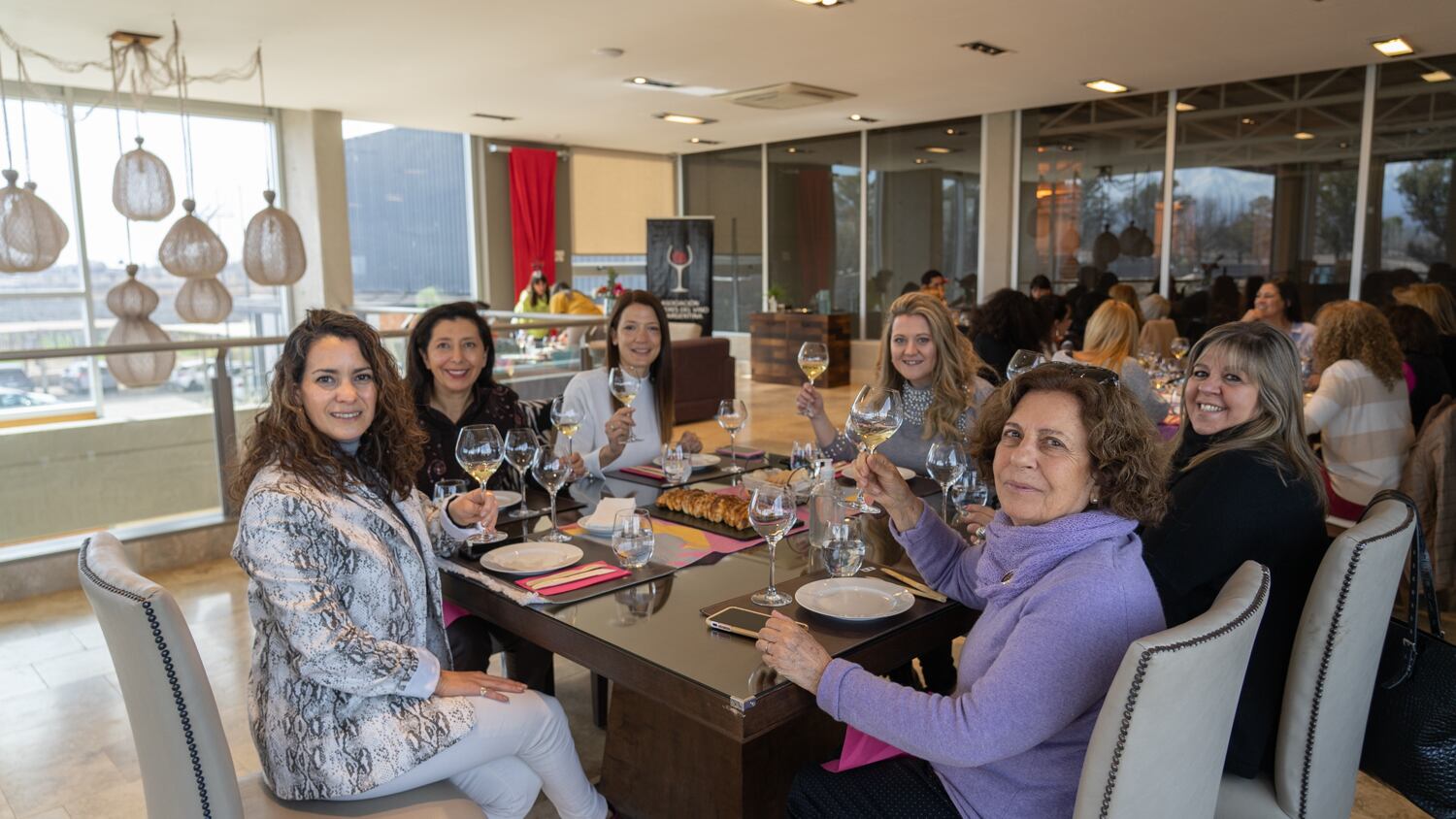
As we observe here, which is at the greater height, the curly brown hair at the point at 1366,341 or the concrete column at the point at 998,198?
the concrete column at the point at 998,198

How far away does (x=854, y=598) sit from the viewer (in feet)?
6.02

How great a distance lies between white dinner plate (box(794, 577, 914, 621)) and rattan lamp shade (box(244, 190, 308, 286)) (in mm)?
A: 4942

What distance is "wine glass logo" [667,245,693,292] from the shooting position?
11.4 m

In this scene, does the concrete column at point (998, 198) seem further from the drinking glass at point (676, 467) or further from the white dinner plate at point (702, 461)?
the drinking glass at point (676, 467)

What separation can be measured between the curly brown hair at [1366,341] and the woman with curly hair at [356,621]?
11.8 feet

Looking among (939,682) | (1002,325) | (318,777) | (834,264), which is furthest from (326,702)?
(834,264)

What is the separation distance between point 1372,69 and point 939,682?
7603 millimetres

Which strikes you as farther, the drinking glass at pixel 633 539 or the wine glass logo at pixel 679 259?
the wine glass logo at pixel 679 259

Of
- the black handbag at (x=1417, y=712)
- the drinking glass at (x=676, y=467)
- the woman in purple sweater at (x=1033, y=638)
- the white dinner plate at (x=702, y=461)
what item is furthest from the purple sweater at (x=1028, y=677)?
the white dinner plate at (x=702, y=461)

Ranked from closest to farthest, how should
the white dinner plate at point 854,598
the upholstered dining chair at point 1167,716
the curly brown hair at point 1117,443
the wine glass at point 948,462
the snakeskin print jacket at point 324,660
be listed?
the upholstered dining chair at point 1167,716
the curly brown hair at point 1117,443
the snakeskin print jacket at point 324,660
the white dinner plate at point 854,598
the wine glass at point 948,462

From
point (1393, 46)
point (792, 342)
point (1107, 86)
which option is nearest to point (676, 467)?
point (1393, 46)

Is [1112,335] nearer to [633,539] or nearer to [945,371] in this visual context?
[945,371]

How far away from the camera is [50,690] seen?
327 centimetres

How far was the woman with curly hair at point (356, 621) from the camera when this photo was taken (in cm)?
160
